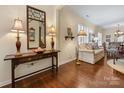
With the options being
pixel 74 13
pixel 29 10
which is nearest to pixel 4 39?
pixel 29 10

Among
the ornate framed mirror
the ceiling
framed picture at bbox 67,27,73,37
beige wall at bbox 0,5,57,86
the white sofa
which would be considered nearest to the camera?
beige wall at bbox 0,5,57,86

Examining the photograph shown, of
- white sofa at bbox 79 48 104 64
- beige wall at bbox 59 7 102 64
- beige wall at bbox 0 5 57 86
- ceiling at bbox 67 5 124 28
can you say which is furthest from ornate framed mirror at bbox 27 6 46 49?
white sofa at bbox 79 48 104 64

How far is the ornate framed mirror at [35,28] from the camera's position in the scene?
3621 millimetres

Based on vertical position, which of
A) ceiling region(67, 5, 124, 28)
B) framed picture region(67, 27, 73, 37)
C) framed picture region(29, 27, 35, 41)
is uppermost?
ceiling region(67, 5, 124, 28)

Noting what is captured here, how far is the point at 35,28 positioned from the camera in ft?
12.7

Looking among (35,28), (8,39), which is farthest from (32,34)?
(8,39)

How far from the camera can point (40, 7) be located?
4.05 metres

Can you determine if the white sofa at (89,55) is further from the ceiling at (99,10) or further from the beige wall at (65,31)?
the ceiling at (99,10)

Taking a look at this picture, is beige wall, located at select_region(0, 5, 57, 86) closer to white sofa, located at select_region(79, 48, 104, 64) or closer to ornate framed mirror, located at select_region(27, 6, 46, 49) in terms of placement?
ornate framed mirror, located at select_region(27, 6, 46, 49)

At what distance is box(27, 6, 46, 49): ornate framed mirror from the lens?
11.9 ft

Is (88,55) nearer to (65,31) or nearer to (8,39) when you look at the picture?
(65,31)

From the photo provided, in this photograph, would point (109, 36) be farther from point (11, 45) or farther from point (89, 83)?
point (11, 45)

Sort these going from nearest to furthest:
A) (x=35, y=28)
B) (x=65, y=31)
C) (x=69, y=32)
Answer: (x=35, y=28)
(x=65, y=31)
(x=69, y=32)
